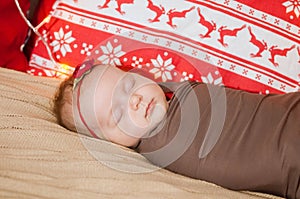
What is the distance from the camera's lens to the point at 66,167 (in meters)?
1.17

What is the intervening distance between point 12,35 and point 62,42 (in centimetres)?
14

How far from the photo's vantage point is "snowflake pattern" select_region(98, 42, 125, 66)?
1518mm

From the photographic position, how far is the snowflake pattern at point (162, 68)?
150 centimetres

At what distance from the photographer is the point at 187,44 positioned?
4.93 ft

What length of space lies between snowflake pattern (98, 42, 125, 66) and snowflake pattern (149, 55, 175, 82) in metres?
0.10

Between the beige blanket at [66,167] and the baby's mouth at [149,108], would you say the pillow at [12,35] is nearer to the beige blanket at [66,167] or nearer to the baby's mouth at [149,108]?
the beige blanket at [66,167]

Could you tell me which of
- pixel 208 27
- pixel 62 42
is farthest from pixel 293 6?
pixel 62 42

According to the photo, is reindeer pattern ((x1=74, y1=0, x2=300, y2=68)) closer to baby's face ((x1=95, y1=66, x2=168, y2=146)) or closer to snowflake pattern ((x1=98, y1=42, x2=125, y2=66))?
snowflake pattern ((x1=98, y1=42, x2=125, y2=66))

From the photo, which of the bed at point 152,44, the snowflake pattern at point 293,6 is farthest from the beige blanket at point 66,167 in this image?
the snowflake pattern at point 293,6

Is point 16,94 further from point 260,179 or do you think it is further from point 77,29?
point 260,179

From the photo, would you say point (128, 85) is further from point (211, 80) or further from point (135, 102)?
point (211, 80)

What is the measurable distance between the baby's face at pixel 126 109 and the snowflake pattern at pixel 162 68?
0.58 feet

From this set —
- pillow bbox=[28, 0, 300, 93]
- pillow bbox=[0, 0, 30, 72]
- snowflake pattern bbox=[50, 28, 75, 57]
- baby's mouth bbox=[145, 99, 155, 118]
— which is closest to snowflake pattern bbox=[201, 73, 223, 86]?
pillow bbox=[28, 0, 300, 93]

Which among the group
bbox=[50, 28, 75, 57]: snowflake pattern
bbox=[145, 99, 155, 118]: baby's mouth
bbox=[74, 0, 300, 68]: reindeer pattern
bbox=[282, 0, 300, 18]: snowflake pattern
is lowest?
bbox=[145, 99, 155, 118]: baby's mouth
